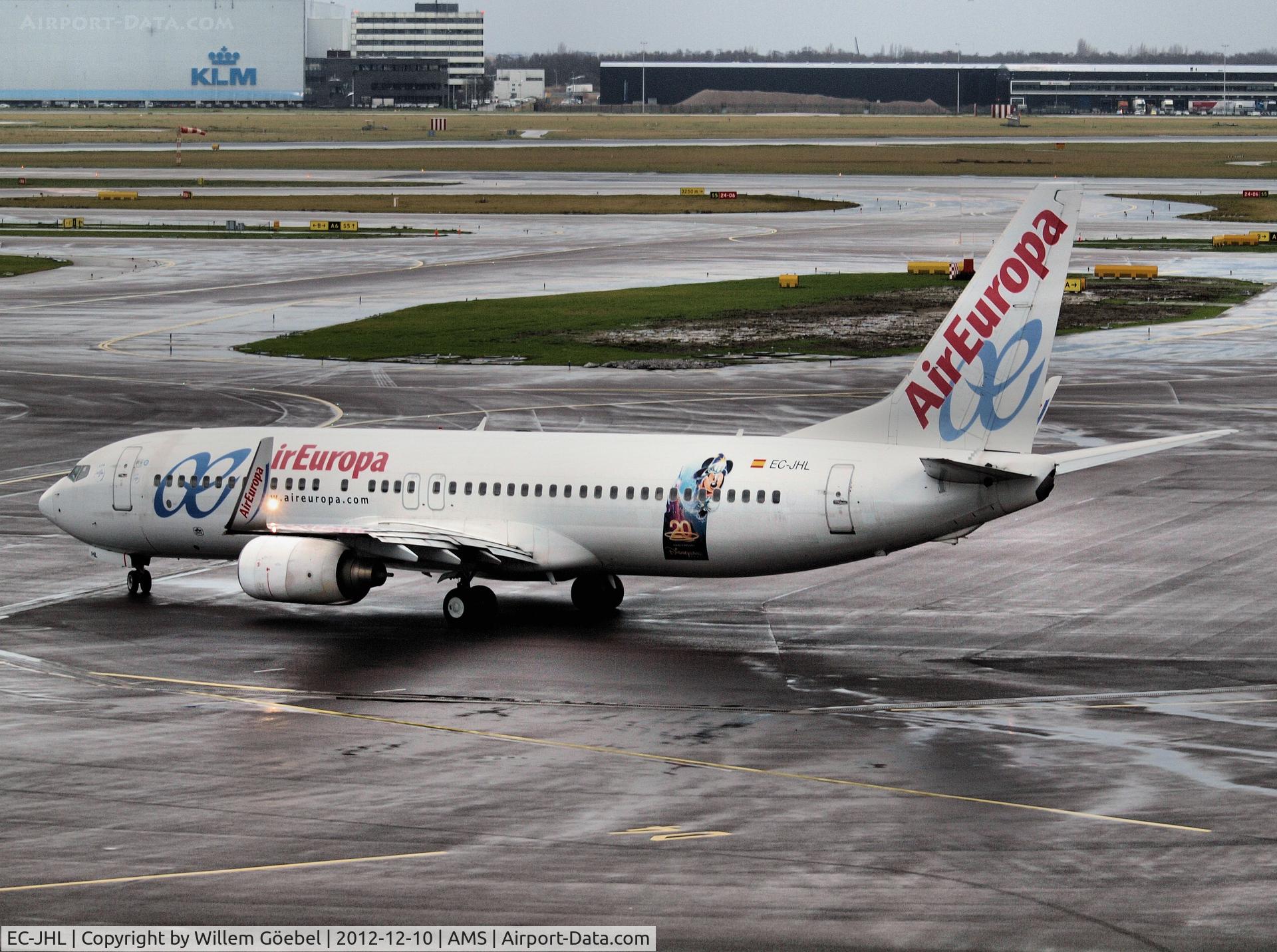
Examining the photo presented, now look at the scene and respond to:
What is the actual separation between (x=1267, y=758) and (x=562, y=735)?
40.2 ft

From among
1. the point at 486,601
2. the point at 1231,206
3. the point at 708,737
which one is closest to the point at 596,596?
the point at 486,601

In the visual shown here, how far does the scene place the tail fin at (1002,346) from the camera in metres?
37.2

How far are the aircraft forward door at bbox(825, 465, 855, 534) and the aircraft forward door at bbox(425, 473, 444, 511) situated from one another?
9470mm

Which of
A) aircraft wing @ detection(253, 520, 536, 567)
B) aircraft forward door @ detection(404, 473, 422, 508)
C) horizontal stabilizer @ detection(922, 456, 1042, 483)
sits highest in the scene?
horizontal stabilizer @ detection(922, 456, 1042, 483)

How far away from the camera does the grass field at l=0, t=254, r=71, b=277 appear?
11900 cm

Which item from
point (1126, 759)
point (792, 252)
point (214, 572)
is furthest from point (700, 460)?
point (792, 252)

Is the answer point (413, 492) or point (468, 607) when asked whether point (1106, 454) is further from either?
point (413, 492)

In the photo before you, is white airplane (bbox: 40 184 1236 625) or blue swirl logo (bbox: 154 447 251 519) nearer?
white airplane (bbox: 40 184 1236 625)

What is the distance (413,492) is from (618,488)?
526 cm

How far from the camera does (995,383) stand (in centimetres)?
3759

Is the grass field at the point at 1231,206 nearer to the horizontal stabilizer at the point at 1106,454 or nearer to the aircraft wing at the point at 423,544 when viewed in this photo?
the horizontal stabilizer at the point at 1106,454

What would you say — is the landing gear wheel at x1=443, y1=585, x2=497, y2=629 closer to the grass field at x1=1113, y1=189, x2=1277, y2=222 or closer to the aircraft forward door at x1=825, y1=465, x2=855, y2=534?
the aircraft forward door at x1=825, y1=465, x2=855, y2=534

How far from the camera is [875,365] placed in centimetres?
8156

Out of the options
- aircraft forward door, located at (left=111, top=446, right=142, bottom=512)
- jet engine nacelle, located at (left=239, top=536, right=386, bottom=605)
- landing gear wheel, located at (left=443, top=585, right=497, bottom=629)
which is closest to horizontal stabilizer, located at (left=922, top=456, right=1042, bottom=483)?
landing gear wheel, located at (left=443, top=585, right=497, bottom=629)
